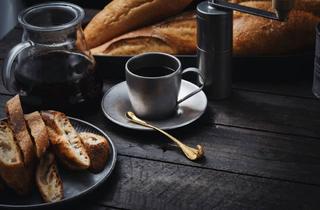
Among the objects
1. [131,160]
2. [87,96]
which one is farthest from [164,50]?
[131,160]

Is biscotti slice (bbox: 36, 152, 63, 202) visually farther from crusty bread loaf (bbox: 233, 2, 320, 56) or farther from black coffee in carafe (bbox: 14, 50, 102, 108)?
crusty bread loaf (bbox: 233, 2, 320, 56)

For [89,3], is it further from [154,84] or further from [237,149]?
[237,149]

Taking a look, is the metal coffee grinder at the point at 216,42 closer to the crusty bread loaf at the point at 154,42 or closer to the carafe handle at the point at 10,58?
the crusty bread loaf at the point at 154,42

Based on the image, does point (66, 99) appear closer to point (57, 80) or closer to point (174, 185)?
point (57, 80)

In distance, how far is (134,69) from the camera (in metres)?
1.22

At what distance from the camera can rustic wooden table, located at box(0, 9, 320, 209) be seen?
1.01 meters

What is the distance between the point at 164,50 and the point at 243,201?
449mm

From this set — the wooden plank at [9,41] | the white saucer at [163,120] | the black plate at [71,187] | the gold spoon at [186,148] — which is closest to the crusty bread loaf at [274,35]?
the white saucer at [163,120]

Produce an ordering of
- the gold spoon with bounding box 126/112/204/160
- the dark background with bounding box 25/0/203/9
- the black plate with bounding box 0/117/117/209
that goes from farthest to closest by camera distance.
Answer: the dark background with bounding box 25/0/203/9 → the gold spoon with bounding box 126/112/204/160 → the black plate with bounding box 0/117/117/209

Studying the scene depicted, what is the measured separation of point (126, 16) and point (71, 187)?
0.48 meters

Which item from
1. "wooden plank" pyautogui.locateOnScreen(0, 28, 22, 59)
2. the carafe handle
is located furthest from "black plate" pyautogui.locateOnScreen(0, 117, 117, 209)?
"wooden plank" pyautogui.locateOnScreen(0, 28, 22, 59)

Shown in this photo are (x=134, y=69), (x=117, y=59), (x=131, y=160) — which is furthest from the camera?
(x=117, y=59)

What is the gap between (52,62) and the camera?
47.0 inches

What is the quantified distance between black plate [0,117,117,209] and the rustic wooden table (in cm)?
2
